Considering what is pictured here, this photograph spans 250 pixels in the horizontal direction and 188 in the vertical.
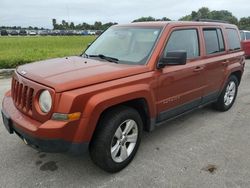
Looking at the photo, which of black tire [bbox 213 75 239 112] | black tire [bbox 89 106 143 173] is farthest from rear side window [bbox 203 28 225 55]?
black tire [bbox 89 106 143 173]

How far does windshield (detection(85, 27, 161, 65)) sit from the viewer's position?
3.93 m

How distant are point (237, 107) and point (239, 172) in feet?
9.52

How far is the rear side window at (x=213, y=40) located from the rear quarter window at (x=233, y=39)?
36 centimetres

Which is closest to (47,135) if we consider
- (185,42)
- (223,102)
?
(185,42)

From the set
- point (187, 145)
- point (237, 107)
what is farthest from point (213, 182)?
point (237, 107)

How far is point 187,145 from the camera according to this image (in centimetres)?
427

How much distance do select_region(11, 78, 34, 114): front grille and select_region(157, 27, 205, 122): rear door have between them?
5.39 ft

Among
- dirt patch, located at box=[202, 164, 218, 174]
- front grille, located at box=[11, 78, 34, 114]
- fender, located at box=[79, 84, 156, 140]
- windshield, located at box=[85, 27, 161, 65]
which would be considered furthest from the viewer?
windshield, located at box=[85, 27, 161, 65]

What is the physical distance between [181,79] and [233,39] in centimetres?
233

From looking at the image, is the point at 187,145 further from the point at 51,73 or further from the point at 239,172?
the point at 51,73

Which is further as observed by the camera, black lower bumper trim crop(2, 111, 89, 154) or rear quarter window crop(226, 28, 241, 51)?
rear quarter window crop(226, 28, 241, 51)

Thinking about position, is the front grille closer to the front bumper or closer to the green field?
the front bumper

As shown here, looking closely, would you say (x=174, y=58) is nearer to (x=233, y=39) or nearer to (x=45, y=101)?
(x=45, y=101)

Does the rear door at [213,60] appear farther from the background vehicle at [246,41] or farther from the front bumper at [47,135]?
the background vehicle at [246,41]
